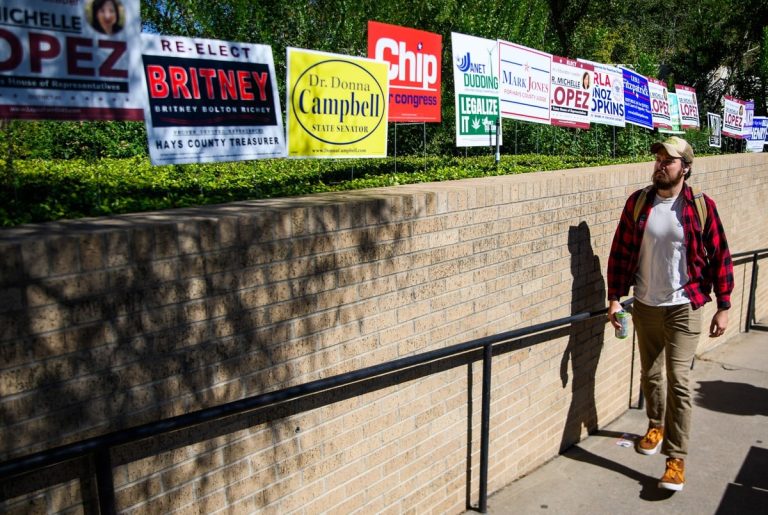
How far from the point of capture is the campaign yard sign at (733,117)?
13.4 m

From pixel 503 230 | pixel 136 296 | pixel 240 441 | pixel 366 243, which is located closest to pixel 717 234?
pixel 503 230

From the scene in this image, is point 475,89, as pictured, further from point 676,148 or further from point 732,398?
point 732,398

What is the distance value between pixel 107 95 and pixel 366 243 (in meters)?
1.51

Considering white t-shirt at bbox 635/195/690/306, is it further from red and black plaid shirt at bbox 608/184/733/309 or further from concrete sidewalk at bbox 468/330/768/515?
concrete sidewalk at bbox 468/330/768/515

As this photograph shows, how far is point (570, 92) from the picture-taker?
8008mm

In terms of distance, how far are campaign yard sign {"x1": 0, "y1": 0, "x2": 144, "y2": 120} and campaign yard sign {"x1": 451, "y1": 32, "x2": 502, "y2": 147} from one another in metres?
3.22

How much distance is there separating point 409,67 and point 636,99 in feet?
16.1

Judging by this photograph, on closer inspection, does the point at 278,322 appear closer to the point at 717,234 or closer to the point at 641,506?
the point at 641,506

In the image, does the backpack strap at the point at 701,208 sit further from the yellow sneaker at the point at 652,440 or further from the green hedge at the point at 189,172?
the green hedge at the point at 189,172

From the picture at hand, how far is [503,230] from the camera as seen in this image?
4871 mm

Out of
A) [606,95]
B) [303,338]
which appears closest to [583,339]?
[303,338]

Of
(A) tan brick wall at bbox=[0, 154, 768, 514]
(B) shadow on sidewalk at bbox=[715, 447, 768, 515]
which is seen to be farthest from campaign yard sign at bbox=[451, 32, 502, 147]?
(B) shadow on sidewalk at bbox=[715, 447, 768, 515]

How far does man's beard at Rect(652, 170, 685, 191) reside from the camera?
4.93 meters

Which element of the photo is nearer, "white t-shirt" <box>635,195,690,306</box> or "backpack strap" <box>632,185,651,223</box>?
"white t-shirt" <box>635,195,690,306</box>
